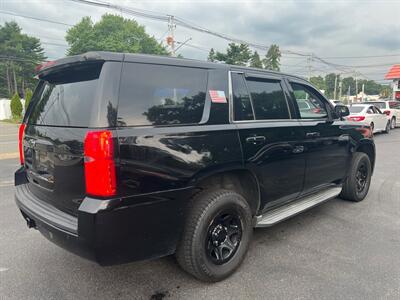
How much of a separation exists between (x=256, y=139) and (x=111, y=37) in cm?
6097

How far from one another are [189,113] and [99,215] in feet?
3.48

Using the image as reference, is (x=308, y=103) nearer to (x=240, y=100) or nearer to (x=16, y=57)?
(x=240, y=100)

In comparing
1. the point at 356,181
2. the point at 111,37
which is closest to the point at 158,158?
the point at 356,181

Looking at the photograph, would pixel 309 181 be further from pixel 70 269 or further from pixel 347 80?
pixel 347 80

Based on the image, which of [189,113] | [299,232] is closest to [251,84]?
[189,113]

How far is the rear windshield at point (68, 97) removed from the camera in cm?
214

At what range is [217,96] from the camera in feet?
8.67

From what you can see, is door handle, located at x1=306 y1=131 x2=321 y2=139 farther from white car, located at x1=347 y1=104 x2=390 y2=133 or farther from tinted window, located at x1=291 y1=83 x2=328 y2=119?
white car, located at x1=347 y1=104 x2=390 y2=133

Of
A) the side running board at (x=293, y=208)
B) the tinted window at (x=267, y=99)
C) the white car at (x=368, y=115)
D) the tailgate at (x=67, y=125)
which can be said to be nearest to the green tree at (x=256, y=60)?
the white car at (x=368, y=115)

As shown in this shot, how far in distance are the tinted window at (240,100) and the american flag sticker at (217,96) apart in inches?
6.2

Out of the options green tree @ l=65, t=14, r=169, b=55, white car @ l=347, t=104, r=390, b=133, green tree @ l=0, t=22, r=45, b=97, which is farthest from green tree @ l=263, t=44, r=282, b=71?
white car @ l=347, t=104, r=390, b=133

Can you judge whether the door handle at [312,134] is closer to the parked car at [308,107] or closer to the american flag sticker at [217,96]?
the parked car at [308,107]

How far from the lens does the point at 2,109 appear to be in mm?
27859

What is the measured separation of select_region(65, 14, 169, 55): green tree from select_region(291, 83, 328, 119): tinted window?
55.0 meters
